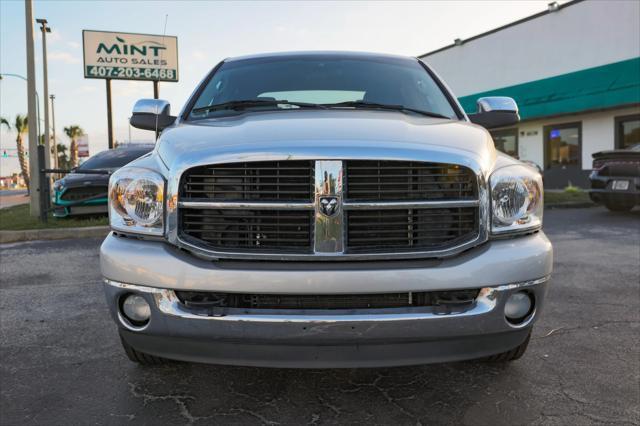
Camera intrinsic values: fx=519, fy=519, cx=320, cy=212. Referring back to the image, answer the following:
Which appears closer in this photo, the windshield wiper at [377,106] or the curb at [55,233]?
the windshield wiper at [377,106]

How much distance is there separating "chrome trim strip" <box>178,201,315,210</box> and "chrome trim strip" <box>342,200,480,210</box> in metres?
0.17

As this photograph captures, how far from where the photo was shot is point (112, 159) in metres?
10.5

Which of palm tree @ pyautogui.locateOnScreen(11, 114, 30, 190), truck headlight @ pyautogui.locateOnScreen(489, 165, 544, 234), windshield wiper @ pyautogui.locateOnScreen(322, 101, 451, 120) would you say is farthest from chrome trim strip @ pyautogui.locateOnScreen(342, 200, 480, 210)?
palm tree @ pyautogui.locateOnScreen(11, 114, 30, 190)

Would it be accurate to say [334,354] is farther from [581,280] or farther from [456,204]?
[581,280]

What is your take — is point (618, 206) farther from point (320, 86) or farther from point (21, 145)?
point (21, 145)

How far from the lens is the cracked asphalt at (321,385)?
2275 mm

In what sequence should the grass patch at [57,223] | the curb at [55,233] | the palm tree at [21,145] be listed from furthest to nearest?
1. the palm tree at [21,145]
2. the grass patch at [57,223]
3. the curb at [55,233]

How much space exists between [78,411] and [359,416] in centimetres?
127

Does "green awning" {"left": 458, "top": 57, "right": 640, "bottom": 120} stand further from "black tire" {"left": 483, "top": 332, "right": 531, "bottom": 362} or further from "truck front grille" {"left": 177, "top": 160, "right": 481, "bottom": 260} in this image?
"truck front grille" {"left": 177, "top": 160, "right": 481, "bottom": 260}

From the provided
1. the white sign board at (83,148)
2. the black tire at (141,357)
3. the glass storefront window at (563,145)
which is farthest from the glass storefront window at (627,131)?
the white sign board at (83,148)

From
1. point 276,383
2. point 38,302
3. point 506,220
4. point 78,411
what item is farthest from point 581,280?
point 38,302

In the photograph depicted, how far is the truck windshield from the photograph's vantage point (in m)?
3.16

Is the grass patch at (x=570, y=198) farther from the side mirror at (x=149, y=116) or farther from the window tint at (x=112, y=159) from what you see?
the side mirror at (x=149, y=116)

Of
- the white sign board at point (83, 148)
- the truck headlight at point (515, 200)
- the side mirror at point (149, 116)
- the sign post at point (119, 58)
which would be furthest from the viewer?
the white sign board at point (83, 148)
